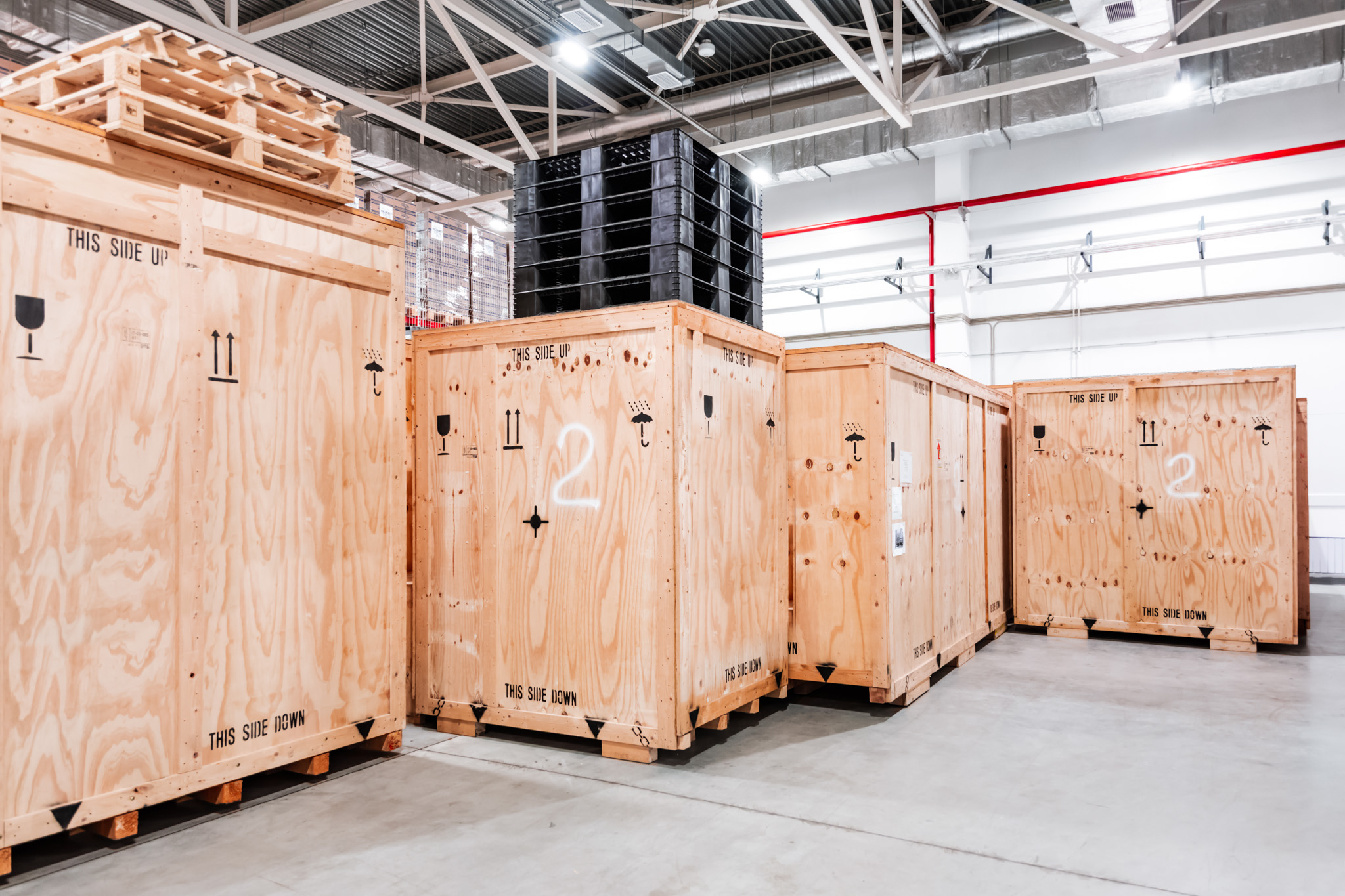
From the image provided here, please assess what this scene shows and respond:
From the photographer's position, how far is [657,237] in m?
5.04

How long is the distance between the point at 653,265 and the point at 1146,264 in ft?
31.1

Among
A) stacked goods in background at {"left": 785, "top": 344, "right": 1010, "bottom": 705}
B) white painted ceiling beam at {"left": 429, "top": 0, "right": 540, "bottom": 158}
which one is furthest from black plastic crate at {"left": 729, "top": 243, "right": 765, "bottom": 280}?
white painted ceiling beam at {"left": 429, "top": 0, "right": 540, "bottom": 158}

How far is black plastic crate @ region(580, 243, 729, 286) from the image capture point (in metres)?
4.97

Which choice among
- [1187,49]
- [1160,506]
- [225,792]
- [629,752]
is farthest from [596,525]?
[1187,49]

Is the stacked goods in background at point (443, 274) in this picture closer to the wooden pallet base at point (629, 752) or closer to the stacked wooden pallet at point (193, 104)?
the stacked wooden pallet at point (193, 104)

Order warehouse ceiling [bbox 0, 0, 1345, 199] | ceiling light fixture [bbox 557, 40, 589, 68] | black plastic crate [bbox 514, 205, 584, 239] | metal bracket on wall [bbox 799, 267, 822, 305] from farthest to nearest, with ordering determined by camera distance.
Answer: metal bracket on wall [bbox 799, 267, 822, 305] < ceiling light fixture [bbox 557, 40, 589, 68] < warehouse ceiling [bbox 0, 0, 1345, 199] < black plastic crate [bbox 514, 205, 584, 239]

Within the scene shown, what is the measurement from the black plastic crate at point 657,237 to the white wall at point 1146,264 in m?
8.07

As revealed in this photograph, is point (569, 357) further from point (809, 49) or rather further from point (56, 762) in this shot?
point (809, 49)

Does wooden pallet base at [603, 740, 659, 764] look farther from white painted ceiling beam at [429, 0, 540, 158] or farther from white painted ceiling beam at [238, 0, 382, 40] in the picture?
white painted ceiling beam at [238, 0, 382, 40]

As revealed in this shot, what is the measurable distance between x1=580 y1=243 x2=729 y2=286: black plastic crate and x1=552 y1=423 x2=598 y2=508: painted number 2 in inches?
37.2

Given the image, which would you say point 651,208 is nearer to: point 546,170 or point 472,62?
point 546,170

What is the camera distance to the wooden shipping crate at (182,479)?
3334 mm

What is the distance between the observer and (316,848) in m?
3.57

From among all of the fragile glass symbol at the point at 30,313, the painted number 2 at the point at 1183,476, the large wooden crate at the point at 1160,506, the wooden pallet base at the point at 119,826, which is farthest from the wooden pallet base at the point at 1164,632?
the fragile glass symbol at the point at 30,313
